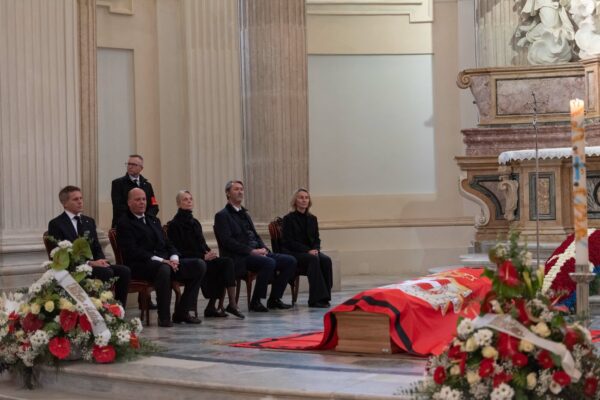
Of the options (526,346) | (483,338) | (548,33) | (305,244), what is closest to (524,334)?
(526,346)

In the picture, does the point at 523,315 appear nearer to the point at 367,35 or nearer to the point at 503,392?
the point at 503,392

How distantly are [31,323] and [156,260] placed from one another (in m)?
2.41

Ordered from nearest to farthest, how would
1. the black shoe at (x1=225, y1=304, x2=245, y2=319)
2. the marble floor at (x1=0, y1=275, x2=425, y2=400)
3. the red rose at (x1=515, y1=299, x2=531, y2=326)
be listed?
1. the red rose at (x1=515, y1=299, x2=531, y2=326)
2. the marble floor at (x1=0, y1=275, x2=425, y2=400)
3. the black shoe at (x1=225, y1=304, x2=245, y2=319)

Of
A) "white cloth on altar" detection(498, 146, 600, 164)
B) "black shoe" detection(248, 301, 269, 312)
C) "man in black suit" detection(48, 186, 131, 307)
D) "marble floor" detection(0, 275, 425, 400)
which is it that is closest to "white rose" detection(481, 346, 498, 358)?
"marble floor" detection(0, 275, 425, 400)

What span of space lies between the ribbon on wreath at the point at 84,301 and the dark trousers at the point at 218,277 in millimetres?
3095

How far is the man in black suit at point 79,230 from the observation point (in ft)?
29.6

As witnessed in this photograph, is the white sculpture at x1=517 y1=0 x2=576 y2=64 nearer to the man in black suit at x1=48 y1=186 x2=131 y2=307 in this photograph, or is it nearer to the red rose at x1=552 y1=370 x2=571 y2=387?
the man in black suit at x1=48 y1=186 x2=131 y2=307

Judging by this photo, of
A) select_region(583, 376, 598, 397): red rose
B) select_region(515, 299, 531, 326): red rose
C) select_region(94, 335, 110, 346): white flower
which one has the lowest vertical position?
select_region(94, 335, 110, 346): white flower

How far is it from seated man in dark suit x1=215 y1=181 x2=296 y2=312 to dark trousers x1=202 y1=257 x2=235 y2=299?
0.36 metres

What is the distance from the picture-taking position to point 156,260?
9.54m

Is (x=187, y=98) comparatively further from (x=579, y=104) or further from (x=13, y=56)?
(x=579, y=104)

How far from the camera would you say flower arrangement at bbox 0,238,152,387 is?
716 centimetres

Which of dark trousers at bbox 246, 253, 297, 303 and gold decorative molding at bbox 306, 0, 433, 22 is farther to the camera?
gold decorative molding at bbox 306, 0, 433, 22

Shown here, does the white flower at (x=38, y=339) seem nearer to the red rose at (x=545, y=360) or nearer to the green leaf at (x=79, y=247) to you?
the green leaf at (x=79, y=247)
